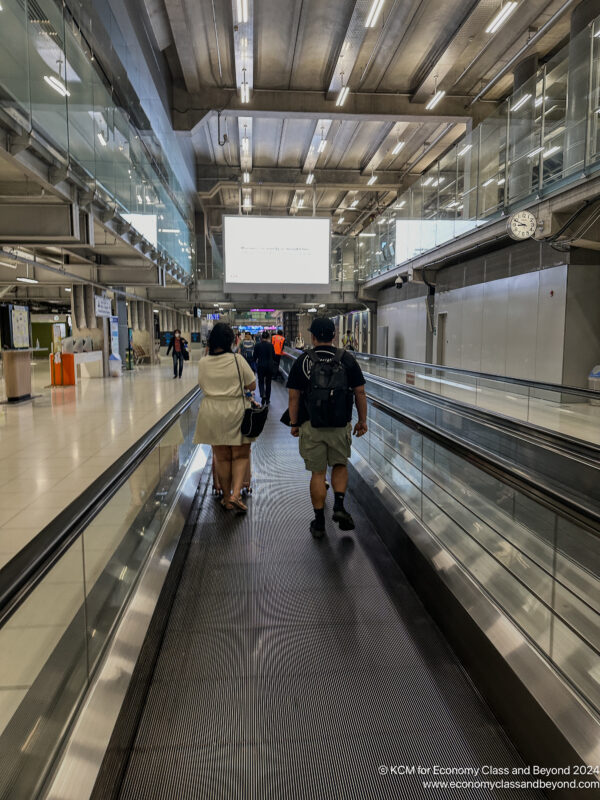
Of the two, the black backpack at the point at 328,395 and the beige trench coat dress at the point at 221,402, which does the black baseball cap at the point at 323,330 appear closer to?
the black backpack at the point at 328,395

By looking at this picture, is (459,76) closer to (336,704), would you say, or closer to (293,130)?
(293,130)

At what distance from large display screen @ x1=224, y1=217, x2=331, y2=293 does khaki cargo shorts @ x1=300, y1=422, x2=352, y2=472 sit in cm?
1352

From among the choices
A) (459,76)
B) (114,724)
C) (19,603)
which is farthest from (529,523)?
(459,76)

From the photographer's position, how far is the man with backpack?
3742 mm

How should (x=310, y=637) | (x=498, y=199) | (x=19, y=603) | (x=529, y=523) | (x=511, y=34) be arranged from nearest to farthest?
1. (x=19, y=603)
2. (x=310, y=637)
3. (x=529, y=523)
4. (x=498, y=199)
5. (x=511, y=34)

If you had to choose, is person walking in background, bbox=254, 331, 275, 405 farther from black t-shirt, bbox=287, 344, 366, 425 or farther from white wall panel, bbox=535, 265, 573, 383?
black t-shirt, bbox=287, 344, 366, 425

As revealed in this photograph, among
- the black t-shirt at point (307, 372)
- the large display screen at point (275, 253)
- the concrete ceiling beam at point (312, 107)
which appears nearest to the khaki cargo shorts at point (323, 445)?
the black t-shirt at point (307, 372)

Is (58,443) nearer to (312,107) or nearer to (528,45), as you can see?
(312,107)

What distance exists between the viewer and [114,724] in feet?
6.06

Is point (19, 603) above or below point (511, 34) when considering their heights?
below

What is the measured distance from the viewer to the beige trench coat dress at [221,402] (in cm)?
420

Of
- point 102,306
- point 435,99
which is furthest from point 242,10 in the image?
point 102,306

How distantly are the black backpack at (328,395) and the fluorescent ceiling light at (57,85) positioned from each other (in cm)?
518

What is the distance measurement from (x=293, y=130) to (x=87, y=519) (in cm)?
2026
